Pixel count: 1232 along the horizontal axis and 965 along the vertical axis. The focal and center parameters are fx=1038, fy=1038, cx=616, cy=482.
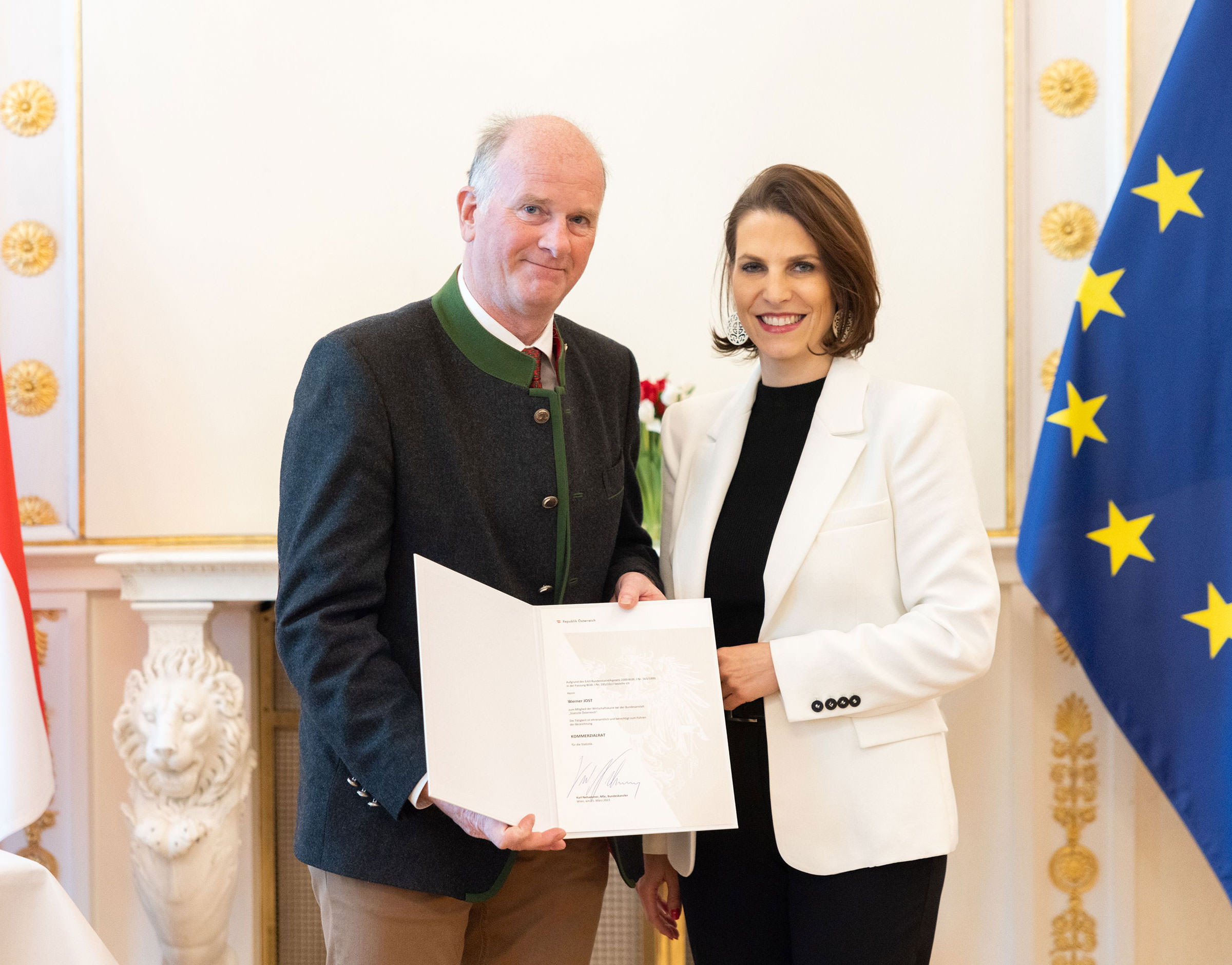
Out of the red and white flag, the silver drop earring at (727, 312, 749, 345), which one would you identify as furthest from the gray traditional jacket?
the red and white flag

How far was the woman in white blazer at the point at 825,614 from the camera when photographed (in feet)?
5.22

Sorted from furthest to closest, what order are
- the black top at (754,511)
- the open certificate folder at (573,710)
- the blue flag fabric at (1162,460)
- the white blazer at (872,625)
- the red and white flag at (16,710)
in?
the blue flag fabric at (1162,460) < the red and white flag at (16,710) < the black top at (754,511) < the white blazer at (872,625) < the open certificate folder at (573,710)

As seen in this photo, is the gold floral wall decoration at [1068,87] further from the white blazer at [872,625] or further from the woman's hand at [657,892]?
the woman's hand at [657,892]

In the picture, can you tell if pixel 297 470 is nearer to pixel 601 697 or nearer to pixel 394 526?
pixel 394 526

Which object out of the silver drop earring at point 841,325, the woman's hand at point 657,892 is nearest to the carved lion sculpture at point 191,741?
the woman's hand at point 657,892

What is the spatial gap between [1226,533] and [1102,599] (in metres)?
0.30

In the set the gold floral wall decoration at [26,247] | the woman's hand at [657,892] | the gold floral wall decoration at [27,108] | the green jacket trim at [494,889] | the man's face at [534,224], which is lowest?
the woman's hand at [657,892]

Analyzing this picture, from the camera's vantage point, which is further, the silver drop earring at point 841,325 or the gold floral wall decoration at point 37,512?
the gold floral wall decoration at point 37,512

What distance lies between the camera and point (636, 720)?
1.43 metres

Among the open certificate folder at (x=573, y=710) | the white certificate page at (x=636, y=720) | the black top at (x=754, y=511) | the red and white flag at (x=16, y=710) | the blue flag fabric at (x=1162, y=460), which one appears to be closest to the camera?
the open certificate folder at (x=573, y=710)

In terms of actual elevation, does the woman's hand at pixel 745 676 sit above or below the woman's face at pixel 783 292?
below

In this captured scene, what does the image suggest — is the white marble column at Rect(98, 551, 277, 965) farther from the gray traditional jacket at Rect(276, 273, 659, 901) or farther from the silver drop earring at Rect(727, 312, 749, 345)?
the silver drop earring at Rect(727, 312, 749, 345)

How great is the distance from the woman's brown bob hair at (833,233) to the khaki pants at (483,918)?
97cm

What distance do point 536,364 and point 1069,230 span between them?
5.82 feet
